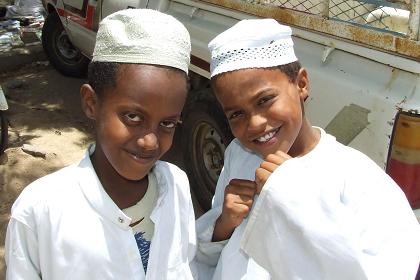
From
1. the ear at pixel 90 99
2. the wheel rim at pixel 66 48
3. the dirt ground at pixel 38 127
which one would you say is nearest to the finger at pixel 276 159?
the ear at pixel 90 99

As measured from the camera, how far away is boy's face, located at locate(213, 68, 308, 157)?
4.55 feet

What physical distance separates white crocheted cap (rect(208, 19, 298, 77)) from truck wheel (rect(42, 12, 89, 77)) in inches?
191

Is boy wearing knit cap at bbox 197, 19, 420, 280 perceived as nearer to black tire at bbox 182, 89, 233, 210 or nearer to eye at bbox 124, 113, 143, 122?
eye at bbox 124, 113, 143, 122

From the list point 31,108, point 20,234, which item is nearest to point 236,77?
point 20,234

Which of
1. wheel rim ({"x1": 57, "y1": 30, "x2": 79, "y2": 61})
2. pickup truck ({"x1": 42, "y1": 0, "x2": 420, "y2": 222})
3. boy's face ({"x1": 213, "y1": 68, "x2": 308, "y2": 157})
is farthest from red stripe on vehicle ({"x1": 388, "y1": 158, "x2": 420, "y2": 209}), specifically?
wheel rim ({"x1": 57, "y1": 30, "x2": 79, "y2": 61})

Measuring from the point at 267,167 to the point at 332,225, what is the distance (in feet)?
0.81

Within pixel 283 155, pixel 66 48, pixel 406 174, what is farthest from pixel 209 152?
pixel 66 48

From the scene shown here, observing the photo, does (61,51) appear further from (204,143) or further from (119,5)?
(204,143)

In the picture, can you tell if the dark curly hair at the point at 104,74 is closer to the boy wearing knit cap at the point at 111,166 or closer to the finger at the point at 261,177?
the boy wearing knit cap at the point at 111,166

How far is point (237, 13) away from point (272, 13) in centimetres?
31

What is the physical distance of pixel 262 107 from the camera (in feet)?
4.60

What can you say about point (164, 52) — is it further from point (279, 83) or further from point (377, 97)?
point (377, 97)

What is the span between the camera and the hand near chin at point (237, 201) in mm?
1423

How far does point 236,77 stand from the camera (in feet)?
4.55
